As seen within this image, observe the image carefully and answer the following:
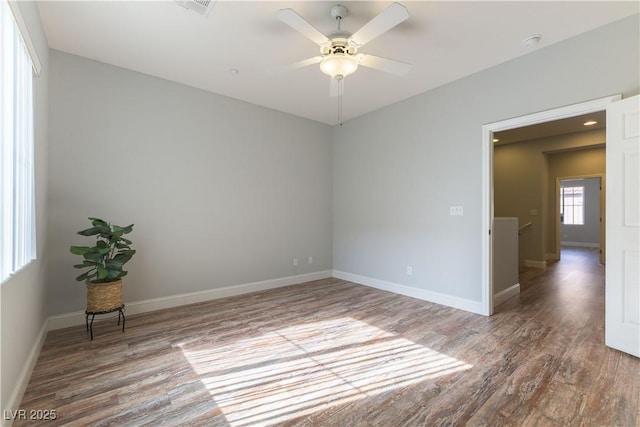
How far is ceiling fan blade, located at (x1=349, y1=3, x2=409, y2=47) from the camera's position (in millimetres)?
1851

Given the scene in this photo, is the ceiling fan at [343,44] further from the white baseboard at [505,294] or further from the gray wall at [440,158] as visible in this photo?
the white baseboard at [505,294]

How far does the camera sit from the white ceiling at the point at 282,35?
236 centimetres

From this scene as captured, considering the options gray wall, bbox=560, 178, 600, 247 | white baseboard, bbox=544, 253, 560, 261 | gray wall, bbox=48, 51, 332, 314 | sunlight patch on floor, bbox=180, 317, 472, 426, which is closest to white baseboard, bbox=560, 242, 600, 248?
gray wall, bbox=560, 178, 600, 247

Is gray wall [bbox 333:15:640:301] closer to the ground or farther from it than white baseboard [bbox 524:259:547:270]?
farther from it

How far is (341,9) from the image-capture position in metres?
2.32

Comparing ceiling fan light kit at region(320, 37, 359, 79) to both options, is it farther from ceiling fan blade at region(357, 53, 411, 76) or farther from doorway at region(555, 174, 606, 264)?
doorway at region(555, 174, 606, 264)

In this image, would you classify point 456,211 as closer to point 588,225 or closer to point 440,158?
point 440,158

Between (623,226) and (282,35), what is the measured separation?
11.7 feet

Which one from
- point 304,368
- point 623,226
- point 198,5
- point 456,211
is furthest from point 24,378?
point 623,226

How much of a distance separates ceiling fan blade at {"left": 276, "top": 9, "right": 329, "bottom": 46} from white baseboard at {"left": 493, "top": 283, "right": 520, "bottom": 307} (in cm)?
375

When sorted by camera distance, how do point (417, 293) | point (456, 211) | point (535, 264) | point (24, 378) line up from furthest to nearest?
point (535, 264) → point (417, 293) → point (456, 211) → point (24, 378)

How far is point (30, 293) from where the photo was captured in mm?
2199

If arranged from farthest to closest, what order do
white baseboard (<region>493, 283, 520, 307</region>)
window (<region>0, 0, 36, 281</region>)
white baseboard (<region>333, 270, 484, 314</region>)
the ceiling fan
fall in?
white baseboard (<region>493, 283, 520, 307</region>) → white baseboard (<region>333, 270, 484, 314</region>) → the ceiling fan → window (<region>0, 0, 36, 281</region>)

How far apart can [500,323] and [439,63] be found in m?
3.04
